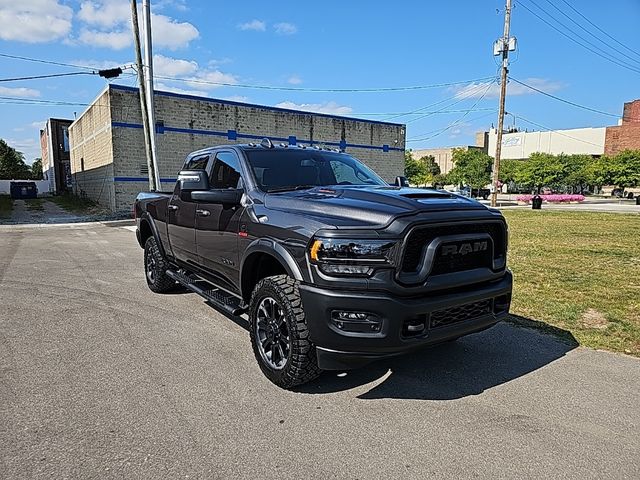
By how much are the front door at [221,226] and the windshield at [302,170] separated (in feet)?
0.80

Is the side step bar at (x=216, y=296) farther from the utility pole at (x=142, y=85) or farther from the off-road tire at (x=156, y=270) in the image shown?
the utility pole at (x=142, y=85)

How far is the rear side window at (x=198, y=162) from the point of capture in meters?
5.32

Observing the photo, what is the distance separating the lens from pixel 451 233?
3.32 meters

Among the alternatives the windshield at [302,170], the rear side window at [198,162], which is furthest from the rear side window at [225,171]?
the rear side window at [198,162]

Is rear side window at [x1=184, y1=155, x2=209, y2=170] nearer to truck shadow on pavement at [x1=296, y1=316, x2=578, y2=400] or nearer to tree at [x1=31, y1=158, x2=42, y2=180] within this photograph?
truck shadow on pavement at [x1=296, y1=316, x2=578, y2=400]

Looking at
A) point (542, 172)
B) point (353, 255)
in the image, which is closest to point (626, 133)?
point (542, 172)

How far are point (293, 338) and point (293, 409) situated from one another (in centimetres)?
49

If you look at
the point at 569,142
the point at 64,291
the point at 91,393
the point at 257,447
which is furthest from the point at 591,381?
the point at 569,142

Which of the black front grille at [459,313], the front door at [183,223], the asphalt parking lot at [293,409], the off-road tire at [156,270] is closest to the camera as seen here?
the asphalt parking lot at [293,409]

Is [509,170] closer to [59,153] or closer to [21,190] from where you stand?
[59,153]

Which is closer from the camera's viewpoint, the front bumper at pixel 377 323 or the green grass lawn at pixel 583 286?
the front bumper at pixel 377 323

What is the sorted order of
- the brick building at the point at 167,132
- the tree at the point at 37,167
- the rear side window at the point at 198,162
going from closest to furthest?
the rear side window at the point at 198,162 → the brick building at the point at 167,132 → the tree at the point at 37,167

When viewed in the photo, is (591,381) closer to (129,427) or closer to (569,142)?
(129,427)

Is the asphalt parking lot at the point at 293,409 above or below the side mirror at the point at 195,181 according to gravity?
below
